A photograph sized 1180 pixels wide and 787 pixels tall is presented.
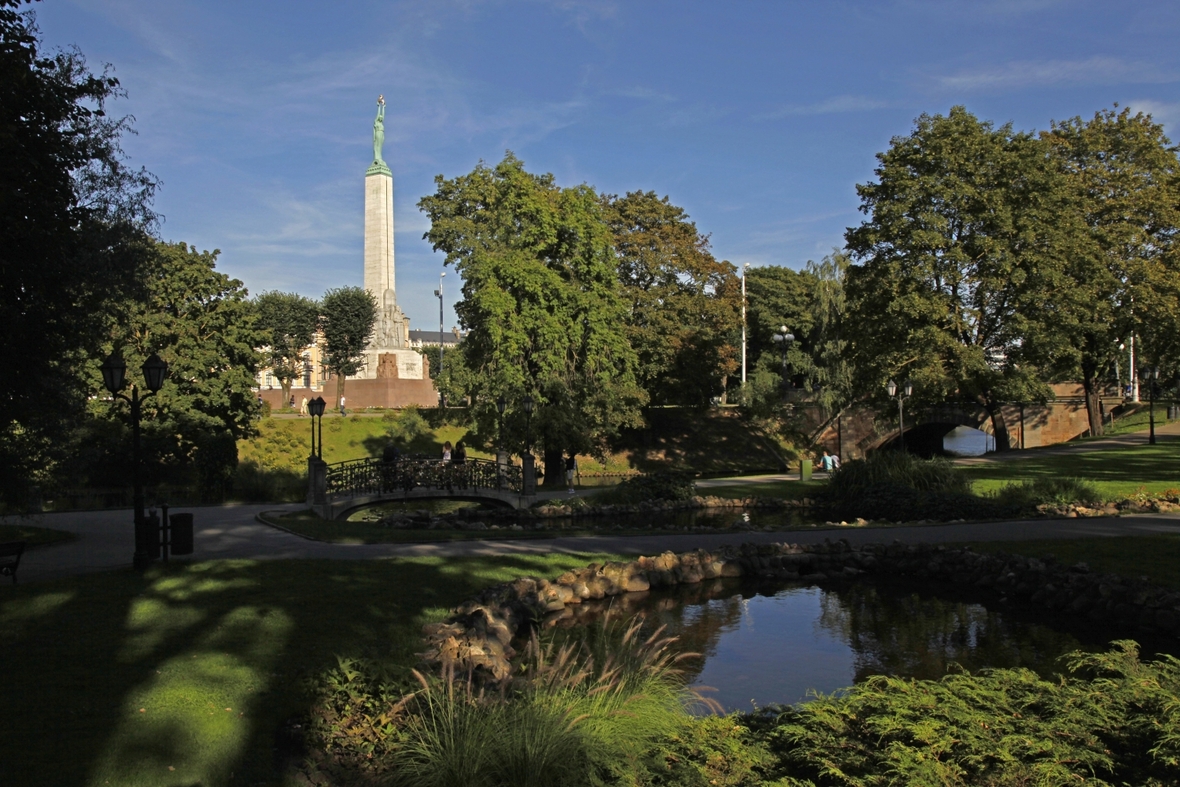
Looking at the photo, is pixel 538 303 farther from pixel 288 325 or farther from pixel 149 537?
pixel 288 325

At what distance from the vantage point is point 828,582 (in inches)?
600

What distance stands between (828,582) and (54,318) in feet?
41.5

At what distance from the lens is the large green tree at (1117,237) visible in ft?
128

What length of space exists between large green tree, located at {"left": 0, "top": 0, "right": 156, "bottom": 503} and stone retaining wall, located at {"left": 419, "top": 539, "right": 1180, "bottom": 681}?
22.8 ft

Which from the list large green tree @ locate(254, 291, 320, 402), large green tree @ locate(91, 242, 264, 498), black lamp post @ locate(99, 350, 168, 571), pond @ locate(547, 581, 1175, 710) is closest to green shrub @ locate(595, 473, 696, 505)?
pond @ locate(547, 581, 1175, 710)

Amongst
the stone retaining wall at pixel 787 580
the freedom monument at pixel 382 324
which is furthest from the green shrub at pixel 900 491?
the freedom monument at pixel 382 324

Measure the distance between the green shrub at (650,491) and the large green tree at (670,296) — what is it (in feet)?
54.8

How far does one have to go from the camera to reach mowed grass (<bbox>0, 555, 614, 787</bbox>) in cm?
623

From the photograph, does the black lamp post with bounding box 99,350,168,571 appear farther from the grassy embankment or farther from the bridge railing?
the bridge railing

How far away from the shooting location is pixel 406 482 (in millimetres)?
27172

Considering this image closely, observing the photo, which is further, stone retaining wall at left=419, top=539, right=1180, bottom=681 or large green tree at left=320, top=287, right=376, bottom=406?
large green tree at left=320, top=287, right=376, bottom=406

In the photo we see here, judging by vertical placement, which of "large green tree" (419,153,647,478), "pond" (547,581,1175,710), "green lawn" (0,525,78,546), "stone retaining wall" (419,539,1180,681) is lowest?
"pond" (547,581,1175,710)

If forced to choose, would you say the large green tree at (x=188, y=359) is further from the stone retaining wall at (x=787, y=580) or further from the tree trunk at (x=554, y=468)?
the stone retaining wall at (x=787, y=580)

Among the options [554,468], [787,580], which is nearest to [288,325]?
[554,468]
